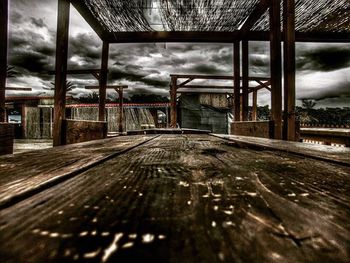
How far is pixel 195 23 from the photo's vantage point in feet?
14.8

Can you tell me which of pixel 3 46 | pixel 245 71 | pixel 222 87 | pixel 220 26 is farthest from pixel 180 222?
pixel 222 87

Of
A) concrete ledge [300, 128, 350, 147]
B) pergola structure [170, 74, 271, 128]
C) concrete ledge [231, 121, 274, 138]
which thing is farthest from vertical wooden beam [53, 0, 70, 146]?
concrete ledge [300, 128, 350, 147]

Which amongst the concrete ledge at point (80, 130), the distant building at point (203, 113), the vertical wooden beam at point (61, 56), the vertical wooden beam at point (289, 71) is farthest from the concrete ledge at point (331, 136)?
the distant building at point (203, 113)

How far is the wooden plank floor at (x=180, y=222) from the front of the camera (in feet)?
0.87

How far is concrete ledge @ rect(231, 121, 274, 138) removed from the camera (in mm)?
2981

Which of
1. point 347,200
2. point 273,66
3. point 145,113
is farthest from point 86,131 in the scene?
point 145,113

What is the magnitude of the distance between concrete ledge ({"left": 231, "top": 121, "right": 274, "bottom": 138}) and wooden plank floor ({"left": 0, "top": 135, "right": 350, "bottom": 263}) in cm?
251

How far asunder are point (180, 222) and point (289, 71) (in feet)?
10.1

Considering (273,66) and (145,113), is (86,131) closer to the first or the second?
(273,66)

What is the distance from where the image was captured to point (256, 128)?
3.47m

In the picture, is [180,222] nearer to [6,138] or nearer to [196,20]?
[6,138]

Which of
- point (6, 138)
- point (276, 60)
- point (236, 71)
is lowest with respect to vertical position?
point (6, 138)

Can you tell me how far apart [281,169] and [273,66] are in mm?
2700

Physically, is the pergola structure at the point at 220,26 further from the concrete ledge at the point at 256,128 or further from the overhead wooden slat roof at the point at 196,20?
the concrete ledge at the point at 256,128
